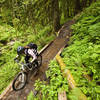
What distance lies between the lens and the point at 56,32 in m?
10.1

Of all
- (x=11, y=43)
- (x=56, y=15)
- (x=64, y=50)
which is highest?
(x=56, y=15)

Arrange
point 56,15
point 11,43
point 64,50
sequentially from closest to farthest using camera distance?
point 64,50 → point 56,15 → point 11,43

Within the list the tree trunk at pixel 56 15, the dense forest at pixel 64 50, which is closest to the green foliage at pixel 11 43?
the dense forest at pixel 64 50

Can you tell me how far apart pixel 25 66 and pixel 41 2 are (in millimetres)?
6507

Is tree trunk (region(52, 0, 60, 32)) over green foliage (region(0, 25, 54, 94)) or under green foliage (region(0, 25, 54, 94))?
over

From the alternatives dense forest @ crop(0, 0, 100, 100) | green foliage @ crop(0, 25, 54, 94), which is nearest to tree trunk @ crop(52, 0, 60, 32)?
dense forest @ crop(0, 0, 100, 100)

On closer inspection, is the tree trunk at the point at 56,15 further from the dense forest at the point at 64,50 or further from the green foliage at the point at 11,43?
the green foliage at the point at 11,43

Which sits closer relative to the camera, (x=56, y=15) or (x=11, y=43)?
(x=56, y=15)

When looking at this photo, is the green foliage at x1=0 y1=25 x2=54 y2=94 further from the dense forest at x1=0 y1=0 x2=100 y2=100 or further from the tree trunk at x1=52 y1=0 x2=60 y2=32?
the tree trunk at x1=52 y1=0 x2=60 y2=32

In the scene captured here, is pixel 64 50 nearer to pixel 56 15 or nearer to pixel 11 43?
pixel 56 15

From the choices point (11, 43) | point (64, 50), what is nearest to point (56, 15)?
point (64, 50)

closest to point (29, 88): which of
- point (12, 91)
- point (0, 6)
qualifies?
point (12, 91)

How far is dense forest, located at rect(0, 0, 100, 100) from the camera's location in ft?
9.88

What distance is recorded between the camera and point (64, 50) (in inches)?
235
